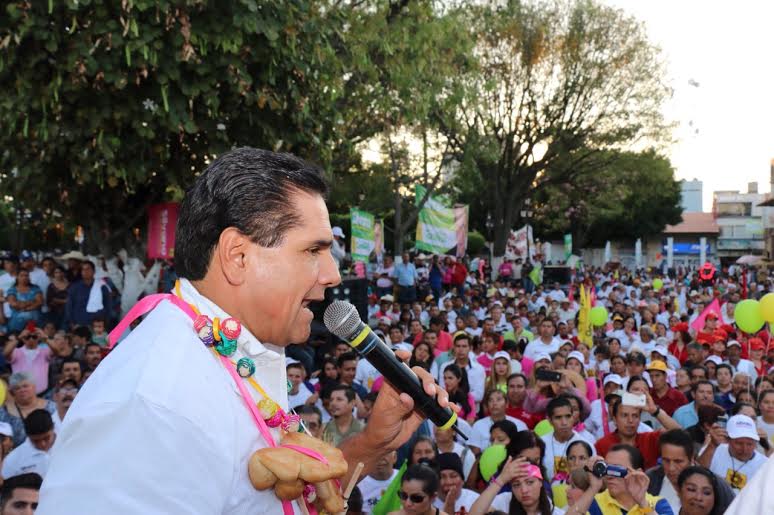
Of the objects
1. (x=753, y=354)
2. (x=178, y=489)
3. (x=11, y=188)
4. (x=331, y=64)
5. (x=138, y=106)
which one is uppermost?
(x=331, y=64)

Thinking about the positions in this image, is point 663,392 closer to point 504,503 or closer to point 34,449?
point 504,503

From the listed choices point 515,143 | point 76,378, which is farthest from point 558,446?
point 515,143

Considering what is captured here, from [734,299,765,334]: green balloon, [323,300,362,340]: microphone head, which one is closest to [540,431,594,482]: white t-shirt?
[734,299,765,334]: green balloon

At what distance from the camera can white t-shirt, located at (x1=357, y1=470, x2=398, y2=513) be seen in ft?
19.9

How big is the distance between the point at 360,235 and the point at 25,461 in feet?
38.0

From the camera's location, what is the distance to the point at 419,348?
10.6 meters

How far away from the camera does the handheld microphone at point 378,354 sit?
2.12 meters

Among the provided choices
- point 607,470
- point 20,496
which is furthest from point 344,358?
Result: point 20,496

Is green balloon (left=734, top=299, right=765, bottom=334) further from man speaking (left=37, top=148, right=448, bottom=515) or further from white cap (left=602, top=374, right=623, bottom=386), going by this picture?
man speaking (left=37, top=148, right=448, bottom=515)

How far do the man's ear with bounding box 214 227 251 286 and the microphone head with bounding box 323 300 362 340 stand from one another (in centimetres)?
59

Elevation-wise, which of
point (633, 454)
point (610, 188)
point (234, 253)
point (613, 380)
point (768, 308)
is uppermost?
point (610, 188)

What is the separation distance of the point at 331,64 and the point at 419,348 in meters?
3.80

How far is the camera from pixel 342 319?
216 centimetres

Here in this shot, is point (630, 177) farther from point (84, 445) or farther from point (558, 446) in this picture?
point (84, 445)
